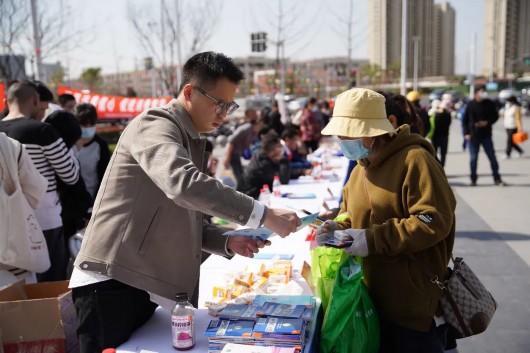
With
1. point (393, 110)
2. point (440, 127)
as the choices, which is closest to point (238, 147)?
point (440, 127)

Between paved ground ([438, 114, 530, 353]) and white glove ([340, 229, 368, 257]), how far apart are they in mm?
1809

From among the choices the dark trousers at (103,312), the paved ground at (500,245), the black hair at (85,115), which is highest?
the black hair at (85,115)

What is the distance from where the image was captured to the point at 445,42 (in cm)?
3456

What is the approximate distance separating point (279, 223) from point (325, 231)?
0.42 meters

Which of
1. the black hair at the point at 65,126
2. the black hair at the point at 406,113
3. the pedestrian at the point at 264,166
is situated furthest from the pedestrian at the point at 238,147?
the black hair at the point at 406,113

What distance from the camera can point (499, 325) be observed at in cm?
360

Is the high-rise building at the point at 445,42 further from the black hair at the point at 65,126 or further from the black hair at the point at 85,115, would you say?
the black hair at the point at 65,126

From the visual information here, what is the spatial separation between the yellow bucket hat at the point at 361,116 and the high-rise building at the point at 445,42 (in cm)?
2484

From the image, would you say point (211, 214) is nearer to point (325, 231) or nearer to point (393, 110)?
point (325, 231)

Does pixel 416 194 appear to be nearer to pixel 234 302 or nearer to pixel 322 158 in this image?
pixel 234 302

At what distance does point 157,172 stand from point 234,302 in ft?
2.81

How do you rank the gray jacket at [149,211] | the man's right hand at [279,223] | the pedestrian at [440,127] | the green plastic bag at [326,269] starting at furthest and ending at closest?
the pedestrian at [440,127]
the green plastic bag at [326,269]
the man's right hand at [279,223]
the gray jacket at [149,211]

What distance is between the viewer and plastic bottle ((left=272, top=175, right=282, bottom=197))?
5477 millimetres

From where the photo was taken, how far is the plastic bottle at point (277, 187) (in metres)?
5.48
